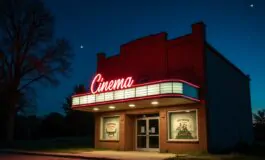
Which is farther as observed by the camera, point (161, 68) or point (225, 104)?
point (225, 104)

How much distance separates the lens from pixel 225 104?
21984mm

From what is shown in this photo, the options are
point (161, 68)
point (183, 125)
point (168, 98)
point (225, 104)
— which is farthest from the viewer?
point (225, 104)

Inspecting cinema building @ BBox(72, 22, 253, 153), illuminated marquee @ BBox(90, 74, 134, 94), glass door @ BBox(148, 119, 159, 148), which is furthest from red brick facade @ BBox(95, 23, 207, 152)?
illuminated marquee @ BBox(90, 74, 134, 94)

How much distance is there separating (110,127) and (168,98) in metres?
8.10

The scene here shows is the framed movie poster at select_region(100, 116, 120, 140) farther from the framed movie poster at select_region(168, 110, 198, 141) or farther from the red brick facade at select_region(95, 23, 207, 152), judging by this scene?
the framed movie poster at select_region(168, 110, 198, 141)

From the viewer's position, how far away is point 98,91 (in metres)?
21.7

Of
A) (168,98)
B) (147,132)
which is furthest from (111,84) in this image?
(168,98)

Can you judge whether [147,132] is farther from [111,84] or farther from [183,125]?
[111,84]

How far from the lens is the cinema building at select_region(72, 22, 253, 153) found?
61.4ft

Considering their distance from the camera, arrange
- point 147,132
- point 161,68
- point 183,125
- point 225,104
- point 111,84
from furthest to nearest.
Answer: point 147,132 < point 225,104 < point 161,68 < point 111,84 < point 183,125

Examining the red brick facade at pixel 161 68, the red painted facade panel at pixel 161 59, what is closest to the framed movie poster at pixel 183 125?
the red brick facade at pixel 161 68

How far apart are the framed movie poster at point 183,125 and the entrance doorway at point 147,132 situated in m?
1.54

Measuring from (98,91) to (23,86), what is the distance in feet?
54.9

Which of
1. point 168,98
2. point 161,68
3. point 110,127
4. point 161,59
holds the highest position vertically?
point 161,59
